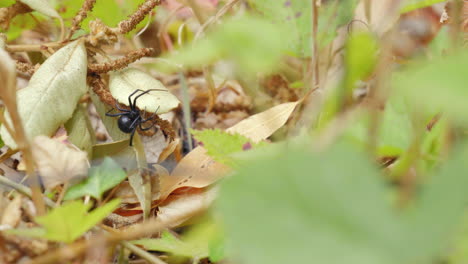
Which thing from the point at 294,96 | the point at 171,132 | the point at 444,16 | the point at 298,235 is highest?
the point at 298,235

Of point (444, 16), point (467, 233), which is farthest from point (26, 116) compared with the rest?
point (444, 16)

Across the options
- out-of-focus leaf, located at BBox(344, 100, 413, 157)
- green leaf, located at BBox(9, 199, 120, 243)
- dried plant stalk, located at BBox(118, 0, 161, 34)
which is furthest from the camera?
dried plant stalk, located at BBox(118, 0, 161, 34)

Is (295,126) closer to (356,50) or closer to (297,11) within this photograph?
(297,11)

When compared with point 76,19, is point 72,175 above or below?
below

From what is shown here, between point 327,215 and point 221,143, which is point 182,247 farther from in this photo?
point 327,215

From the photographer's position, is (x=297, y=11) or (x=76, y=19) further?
(x=297, y=11)

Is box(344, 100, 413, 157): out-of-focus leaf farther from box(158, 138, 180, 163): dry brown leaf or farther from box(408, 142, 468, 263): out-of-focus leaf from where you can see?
box(158, 138, 180, 163): dry brown leaf

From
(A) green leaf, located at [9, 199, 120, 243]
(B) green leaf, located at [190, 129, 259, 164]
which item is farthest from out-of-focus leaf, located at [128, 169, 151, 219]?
(A) green leaf, located at [9, 199, 120, 243]
